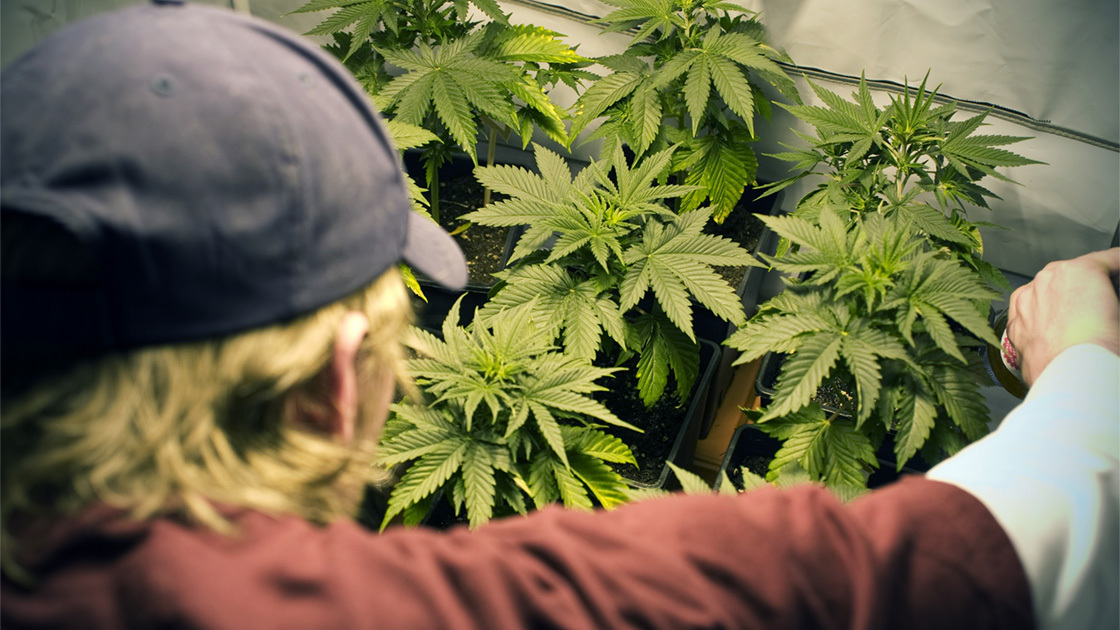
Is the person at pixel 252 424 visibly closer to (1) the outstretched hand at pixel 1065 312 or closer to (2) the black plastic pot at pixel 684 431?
(1) the outstretched hand at pixel 1065 312

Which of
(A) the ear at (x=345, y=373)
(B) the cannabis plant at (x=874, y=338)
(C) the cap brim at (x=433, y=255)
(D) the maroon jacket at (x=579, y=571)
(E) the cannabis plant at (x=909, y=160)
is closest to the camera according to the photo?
(D) the maroon jacket at (x=579, y=571)

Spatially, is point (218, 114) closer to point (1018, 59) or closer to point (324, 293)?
point (324, 293)

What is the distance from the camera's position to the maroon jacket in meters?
0.42

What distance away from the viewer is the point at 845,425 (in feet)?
3.60

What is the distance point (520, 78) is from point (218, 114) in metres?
1.01

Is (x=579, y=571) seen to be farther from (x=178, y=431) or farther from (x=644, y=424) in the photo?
(x=644, y=424)

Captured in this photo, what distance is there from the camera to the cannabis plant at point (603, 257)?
1167 mm

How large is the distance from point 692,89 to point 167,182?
1078 mm

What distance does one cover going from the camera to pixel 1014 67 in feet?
4.53

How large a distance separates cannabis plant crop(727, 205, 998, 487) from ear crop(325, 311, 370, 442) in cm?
59

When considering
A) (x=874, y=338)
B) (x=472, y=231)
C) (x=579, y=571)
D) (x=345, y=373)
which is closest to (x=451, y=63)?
(x=472, y=231)

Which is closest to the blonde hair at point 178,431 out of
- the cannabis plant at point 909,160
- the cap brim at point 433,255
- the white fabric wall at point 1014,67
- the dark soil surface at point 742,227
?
the cap brim at point 433,255

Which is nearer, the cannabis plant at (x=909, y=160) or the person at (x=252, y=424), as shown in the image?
the person at (x=252, y=424)

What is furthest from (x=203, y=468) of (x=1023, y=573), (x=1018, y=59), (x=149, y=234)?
(x=1018, y=59)
